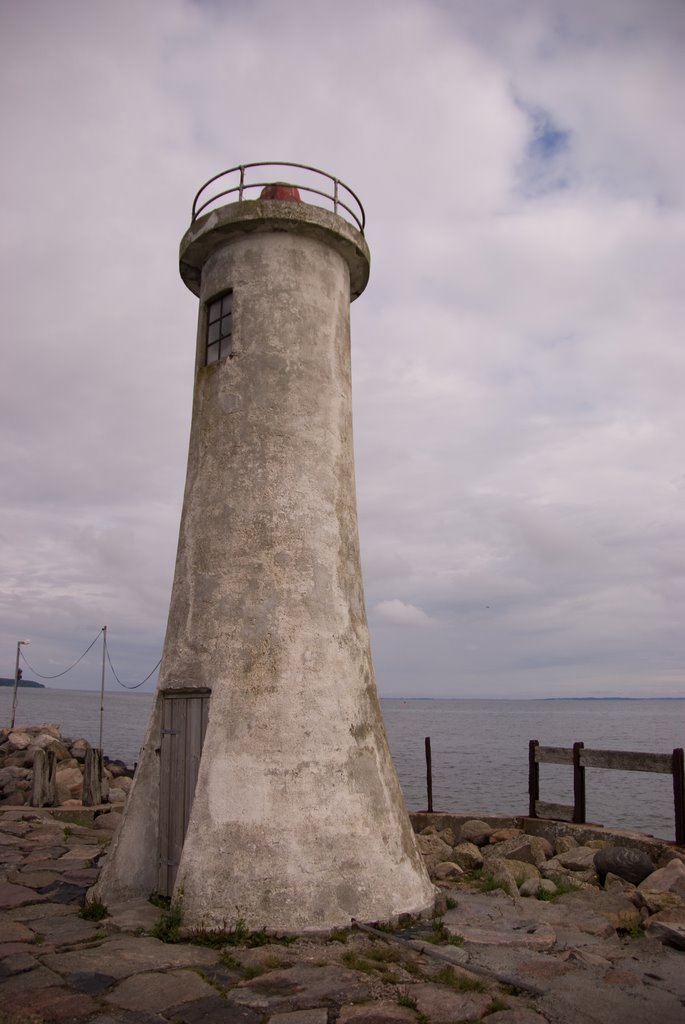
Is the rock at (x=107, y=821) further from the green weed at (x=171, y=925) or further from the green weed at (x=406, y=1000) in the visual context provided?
the green weed at (x=406, y=1000)

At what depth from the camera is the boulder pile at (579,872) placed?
8.12 m

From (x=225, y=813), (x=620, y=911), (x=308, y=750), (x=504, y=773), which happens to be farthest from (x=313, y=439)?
(x=504, y=773)

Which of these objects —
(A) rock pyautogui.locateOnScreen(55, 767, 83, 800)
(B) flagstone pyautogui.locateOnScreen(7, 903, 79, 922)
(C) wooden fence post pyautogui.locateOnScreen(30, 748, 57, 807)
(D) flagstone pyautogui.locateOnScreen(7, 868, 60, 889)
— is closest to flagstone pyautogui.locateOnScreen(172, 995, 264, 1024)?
(B) flagstone pyautogui.locateOnScreen(7, 903, 79, 922)

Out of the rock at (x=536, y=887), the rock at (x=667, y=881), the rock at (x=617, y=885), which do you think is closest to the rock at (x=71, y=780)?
the rock at (x=536, y=887)

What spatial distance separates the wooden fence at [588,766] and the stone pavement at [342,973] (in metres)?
3.39

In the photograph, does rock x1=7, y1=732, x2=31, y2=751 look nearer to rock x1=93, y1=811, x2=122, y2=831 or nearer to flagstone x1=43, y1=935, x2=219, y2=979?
rock x1=93, y1=811, x2=122, y2=831

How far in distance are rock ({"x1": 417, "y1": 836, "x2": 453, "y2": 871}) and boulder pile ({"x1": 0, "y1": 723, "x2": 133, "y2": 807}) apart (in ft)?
21.0

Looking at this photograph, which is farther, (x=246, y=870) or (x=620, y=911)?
(x=620, y=911)

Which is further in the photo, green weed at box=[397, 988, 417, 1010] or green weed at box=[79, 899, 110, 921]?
green weed at box=[79, 899, 110, 921]

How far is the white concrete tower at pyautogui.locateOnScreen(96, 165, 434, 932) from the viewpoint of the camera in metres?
6.96

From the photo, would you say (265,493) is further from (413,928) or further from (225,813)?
(413,928)

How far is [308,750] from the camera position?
23.9 feet

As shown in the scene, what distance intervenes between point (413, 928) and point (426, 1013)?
2.09m

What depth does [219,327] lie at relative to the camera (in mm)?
8789
